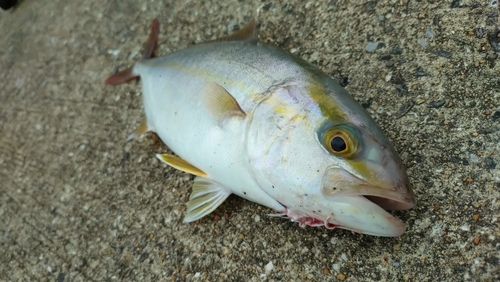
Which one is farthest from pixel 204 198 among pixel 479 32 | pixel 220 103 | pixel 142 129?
pixel 479 32

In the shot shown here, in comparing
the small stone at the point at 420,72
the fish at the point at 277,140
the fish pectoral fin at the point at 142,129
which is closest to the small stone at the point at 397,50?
the small stone at the point at 420,72

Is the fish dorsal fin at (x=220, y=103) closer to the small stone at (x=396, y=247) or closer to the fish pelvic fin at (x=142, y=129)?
the fish pelvic fin at (x=142, y=129)

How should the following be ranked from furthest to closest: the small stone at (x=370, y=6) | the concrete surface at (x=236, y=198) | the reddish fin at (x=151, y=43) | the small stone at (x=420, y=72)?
the reddish fin at (x=151, y=43)
the small stone at (x=370, y=6)
the small stone at (x=420, y=72)
the concrete surface at (x=236, y=198)

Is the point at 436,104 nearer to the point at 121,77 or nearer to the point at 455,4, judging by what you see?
the point at 455,4

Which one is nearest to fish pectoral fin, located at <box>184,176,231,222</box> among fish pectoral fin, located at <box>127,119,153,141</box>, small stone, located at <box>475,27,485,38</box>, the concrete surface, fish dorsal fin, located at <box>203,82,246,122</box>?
the concrete surface

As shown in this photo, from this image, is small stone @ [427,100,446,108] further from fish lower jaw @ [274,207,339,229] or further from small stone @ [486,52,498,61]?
fish lower jaw @ [274,207,339,229]

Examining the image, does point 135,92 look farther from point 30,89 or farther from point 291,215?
point 291,215
